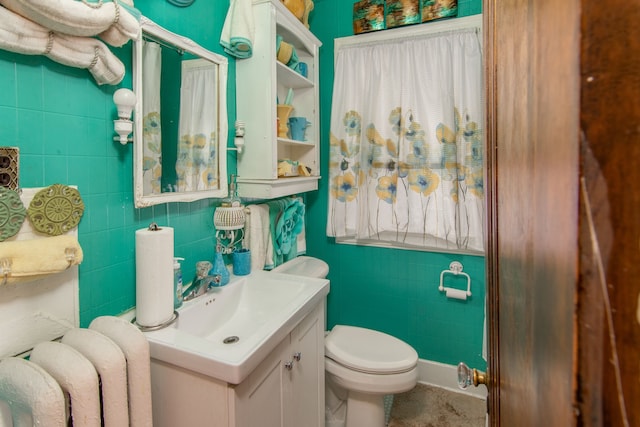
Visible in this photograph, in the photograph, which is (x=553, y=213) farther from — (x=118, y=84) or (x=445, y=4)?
(x=445, y=4)

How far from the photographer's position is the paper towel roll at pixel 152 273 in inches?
40.3

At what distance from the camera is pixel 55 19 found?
2.55 feet

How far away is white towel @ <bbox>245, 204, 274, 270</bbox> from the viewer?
1679 mm

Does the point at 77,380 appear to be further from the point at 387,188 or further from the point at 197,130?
the point at 387,188

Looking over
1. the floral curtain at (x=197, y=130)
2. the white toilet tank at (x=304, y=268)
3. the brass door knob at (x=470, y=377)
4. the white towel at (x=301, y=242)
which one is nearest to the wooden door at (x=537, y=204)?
the brass door knob at (x=470, y=377)

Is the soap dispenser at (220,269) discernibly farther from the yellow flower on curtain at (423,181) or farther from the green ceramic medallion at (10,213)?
the yellow flower on curtain at (423,181)

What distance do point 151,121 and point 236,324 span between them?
0.84 meters

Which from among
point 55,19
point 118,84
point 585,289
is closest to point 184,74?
point 118,84

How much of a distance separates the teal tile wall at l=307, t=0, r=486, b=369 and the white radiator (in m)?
1.55

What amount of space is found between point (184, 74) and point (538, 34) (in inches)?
51.9

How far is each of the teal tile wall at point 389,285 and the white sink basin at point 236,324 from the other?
83cm

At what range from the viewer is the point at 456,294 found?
2000mm

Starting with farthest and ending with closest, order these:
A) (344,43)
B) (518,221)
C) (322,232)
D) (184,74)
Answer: (322,232) → (344,43) → (184,74) → (518,221)

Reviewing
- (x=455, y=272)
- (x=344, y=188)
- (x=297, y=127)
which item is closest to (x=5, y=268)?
(x=297, y=127)
